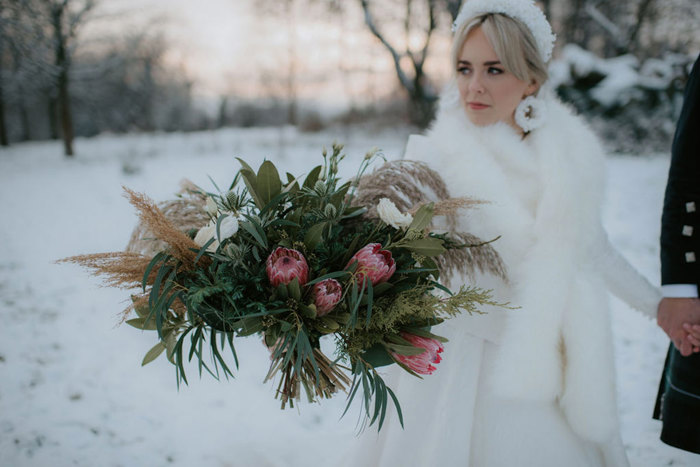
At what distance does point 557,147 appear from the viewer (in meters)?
1.60

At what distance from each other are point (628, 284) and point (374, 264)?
3.94ft

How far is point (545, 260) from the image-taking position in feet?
4.82

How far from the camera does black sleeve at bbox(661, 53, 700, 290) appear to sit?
56.5 inches

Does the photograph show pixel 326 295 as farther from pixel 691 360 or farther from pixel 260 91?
pixel 260 91

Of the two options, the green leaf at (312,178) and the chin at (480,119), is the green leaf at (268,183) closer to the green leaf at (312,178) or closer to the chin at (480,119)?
the green leaf at (312,178)

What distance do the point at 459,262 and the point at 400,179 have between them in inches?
12.5

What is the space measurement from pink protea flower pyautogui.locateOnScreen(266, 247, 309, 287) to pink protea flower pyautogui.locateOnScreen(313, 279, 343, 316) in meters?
0.04

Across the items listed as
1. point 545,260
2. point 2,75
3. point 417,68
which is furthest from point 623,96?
point 2,75

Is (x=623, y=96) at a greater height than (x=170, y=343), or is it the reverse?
(x=623, y=96)

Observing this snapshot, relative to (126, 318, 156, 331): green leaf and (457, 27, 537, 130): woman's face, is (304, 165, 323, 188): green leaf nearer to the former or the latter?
(126, 318, 156, 331): green leaf

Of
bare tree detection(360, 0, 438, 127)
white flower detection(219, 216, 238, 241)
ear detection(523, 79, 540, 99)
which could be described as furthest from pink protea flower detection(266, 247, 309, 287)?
bare tree detection(360, 0, 438, 127)

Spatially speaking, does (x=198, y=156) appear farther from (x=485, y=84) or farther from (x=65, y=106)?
(x=485, y=84)

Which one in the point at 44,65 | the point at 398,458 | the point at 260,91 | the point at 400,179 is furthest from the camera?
the point at 260,91

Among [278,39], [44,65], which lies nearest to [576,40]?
[278,39]
